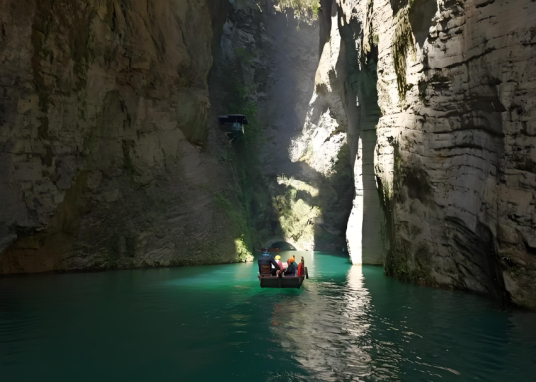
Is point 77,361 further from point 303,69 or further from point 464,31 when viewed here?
point 303,69

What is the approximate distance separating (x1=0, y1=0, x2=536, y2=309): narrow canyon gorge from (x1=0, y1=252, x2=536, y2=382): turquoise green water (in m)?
2.51

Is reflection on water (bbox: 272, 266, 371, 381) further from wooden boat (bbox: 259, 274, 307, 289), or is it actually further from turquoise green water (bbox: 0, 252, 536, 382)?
wooden boat (bbox: 259, 274, 307, 289)

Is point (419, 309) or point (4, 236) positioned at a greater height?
point (4, 236)

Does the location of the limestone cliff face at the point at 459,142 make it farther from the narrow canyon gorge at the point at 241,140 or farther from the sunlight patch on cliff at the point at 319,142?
the sunlight patch on cliff at the point at 319,142

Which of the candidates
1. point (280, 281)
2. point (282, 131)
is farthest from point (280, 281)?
point (282, 131)

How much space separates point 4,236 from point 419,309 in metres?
15.6

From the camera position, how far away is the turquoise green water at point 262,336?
6.45 meters

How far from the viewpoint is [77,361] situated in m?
6.94

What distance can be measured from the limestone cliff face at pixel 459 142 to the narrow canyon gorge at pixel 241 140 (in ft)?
0.17

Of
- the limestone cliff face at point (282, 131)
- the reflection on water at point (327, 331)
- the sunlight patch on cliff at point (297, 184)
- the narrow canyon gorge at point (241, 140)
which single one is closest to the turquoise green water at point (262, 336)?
the reflection on water at point (327, 331)

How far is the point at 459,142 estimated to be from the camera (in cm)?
1284

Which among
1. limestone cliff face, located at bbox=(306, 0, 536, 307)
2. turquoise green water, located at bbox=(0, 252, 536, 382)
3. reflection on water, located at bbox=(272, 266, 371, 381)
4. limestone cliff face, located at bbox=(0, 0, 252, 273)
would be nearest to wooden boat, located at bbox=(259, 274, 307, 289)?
turquoise green water, located at bbox=(0, 252, 536, 382)

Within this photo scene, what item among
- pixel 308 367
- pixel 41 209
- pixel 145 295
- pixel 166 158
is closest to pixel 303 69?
pixel 166 158

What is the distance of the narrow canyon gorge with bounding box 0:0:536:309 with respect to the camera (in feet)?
37.0
